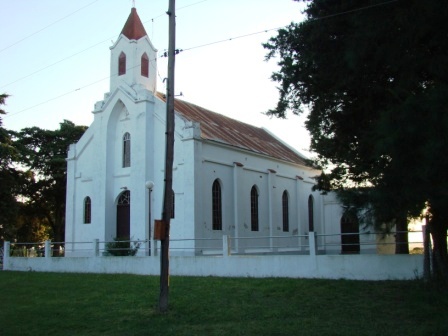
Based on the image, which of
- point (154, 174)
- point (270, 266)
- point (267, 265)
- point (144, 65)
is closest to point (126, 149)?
point (154, 174)

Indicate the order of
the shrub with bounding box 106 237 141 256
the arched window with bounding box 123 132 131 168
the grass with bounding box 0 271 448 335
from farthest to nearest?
the arched window with bounding box 123 132 131 168 → the shrub with bounding box 106 237 141 256 → the grass with bounding box 0 271 448 335

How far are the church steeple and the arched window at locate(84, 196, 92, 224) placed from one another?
6.78 m

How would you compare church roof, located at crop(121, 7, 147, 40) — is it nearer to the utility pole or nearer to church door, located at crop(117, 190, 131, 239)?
church door, located at crop(117, 190, 131, 239)

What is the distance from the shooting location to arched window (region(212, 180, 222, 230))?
90.0 feet

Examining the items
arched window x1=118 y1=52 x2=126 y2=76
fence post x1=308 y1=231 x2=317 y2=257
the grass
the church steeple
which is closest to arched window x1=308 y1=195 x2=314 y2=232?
the church steeple

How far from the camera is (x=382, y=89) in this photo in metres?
11.8

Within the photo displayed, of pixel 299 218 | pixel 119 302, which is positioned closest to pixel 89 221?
pixel 299 218

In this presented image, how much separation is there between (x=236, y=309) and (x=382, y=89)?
6208mm

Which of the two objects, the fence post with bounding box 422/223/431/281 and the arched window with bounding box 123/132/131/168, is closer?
the fence post with bounding box 422/223/431/281

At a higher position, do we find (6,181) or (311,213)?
(6,181)

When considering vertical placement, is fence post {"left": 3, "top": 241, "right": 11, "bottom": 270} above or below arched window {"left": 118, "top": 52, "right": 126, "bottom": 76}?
below

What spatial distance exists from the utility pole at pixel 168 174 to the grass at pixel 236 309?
68 centimetres

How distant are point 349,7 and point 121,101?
20.2 metres

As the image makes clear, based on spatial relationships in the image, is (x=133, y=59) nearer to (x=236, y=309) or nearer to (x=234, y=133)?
(x=234, y=133)
